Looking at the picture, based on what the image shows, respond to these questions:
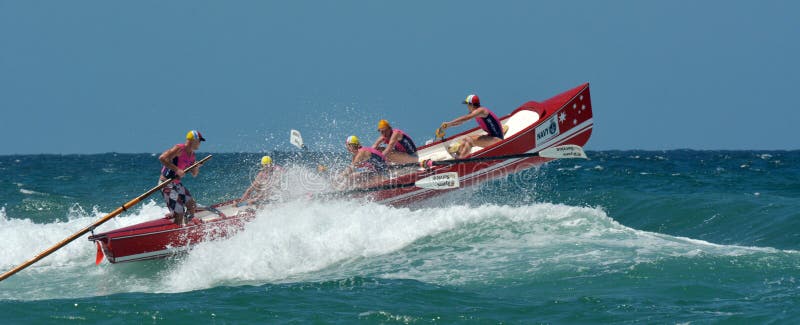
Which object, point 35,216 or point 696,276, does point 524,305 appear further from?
point 35,216

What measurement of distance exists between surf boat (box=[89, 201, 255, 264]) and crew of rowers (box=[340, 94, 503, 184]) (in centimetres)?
216

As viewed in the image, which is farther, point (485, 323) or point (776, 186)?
point (776, 186)

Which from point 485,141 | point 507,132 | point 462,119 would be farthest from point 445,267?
point 507,132

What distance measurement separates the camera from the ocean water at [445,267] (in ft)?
23.0

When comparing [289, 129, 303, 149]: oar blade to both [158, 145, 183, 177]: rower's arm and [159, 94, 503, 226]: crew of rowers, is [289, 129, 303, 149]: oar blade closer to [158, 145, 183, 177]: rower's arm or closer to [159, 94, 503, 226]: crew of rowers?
[159, 94, 503, 226]: crew of rowers

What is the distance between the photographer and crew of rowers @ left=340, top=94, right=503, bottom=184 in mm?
12109

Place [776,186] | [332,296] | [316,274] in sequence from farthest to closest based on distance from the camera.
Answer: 1. [776,186]
2. [316,274]
3. [332,296]

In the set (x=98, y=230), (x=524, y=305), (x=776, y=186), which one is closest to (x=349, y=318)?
(x=524, y=305)

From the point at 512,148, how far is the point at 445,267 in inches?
162

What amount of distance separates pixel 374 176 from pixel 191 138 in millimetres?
3222

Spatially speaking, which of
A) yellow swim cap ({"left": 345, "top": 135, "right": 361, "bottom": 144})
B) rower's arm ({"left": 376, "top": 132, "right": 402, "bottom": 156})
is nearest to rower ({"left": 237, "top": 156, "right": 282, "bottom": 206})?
yellow swim cap ({"left": 345, "top": 135, "right": 361, "bottom": 144})

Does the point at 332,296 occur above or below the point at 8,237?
below

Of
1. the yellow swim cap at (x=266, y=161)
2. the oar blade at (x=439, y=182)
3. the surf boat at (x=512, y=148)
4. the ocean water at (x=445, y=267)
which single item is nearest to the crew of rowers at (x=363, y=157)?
the yellow swim cap at (x=266, y=161)

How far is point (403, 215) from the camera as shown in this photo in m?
12.2
